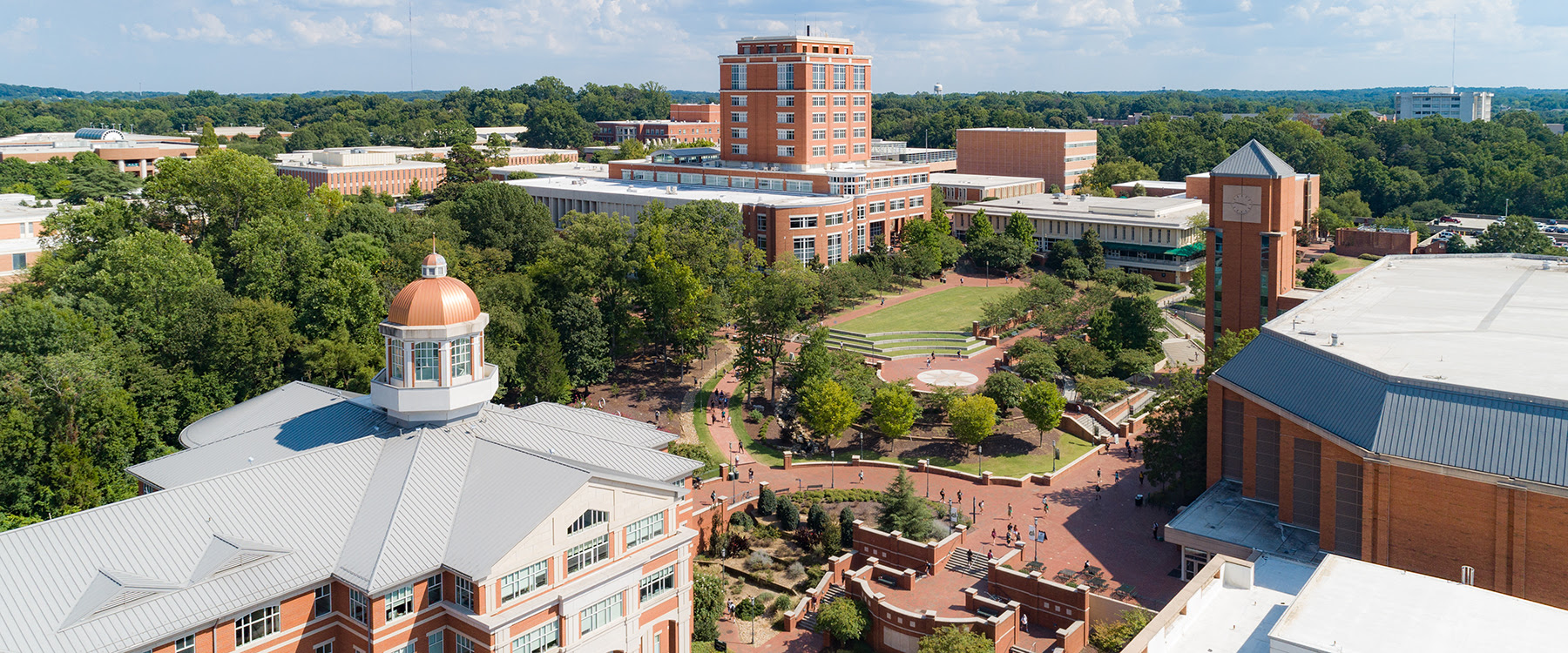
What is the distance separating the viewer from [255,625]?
1320 inches

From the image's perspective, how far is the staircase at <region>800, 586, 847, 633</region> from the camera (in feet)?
165

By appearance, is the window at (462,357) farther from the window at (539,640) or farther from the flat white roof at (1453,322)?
the flat white roof at (1453,322)

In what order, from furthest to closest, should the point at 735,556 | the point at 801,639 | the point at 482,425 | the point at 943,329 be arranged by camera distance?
the point at 943,329, the point at 735,556, the point at 801,639, the point at 482,425

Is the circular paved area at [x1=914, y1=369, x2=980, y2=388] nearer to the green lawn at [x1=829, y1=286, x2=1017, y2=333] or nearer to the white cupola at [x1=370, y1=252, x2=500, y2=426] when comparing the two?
the green lawn at [x1=829, y1=286, x2=1017, y2=333]

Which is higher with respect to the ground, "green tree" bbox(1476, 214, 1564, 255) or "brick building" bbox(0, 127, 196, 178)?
"brick building" bbox(0, 127, 196, 178)

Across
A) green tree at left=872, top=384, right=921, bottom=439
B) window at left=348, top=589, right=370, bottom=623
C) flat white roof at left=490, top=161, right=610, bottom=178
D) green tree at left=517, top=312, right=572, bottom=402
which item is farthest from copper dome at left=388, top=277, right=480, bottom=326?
flat white roof at left=490, top=161, right=610, bottom=178

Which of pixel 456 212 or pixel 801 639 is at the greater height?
pixel 456 212

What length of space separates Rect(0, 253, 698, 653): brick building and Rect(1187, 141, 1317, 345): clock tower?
4462 centimetres

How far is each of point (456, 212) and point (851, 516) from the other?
51.7m

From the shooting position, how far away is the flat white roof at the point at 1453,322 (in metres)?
43.7

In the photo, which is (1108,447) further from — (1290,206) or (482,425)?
(482,425)

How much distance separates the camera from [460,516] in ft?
123

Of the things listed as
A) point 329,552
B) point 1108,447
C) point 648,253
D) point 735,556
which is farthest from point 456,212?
point 329,552

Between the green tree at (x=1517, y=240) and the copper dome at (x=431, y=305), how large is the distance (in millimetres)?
114518
